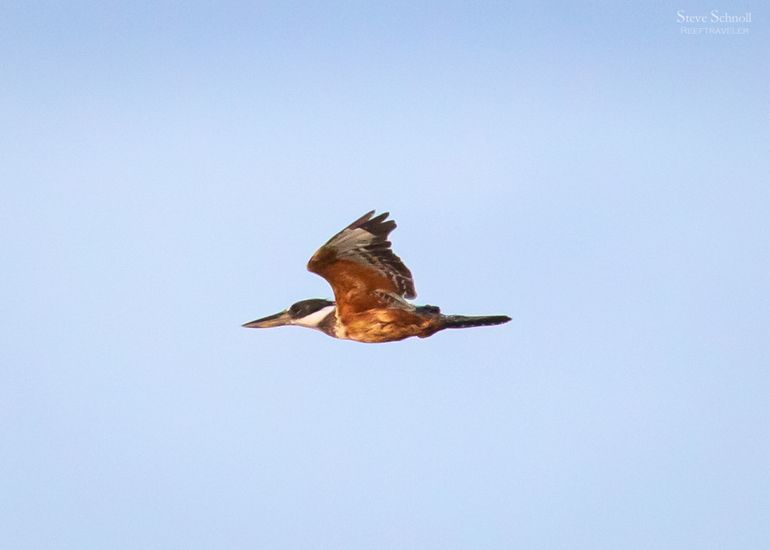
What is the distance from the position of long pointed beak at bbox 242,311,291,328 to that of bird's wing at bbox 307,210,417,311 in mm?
1925

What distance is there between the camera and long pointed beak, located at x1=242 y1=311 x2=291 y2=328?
91.3 feet

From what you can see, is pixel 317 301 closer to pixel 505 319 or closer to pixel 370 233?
pixel 370 233

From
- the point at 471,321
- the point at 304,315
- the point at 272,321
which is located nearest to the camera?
the point at 471,321

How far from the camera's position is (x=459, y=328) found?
2605 cm

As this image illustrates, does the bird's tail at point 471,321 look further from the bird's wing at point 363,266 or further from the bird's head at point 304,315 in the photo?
the bird's head at point 304,315

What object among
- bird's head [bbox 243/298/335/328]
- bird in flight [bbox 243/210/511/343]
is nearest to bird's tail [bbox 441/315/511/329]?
bird in flight [bbox 243/210/511/343]

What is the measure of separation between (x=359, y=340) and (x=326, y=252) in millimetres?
1927

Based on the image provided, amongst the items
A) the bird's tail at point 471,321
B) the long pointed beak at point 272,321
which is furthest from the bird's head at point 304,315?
the bird's tail at point 471,321

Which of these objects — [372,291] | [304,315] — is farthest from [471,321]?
[304,315]

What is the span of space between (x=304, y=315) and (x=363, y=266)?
1827mm

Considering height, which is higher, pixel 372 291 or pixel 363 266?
pixel 363 266

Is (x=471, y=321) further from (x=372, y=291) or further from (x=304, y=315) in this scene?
(x=304, y=315)

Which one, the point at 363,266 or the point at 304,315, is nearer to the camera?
the point at 363,266

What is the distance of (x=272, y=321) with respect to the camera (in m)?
28.1
